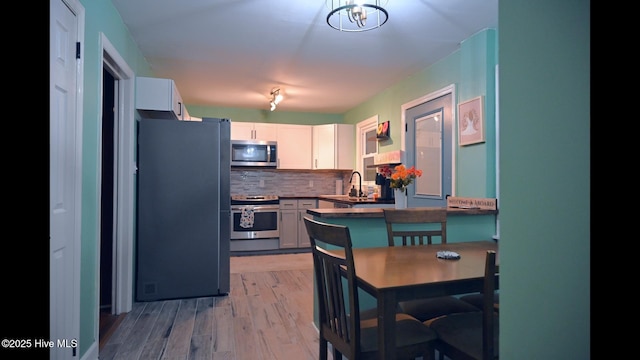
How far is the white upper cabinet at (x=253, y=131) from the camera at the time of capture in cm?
557

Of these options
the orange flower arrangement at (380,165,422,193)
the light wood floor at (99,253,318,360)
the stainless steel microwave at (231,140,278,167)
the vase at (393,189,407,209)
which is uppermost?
the stainless steel microwave at (231,140,278,167)

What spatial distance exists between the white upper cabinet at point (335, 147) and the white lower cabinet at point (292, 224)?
0.81m

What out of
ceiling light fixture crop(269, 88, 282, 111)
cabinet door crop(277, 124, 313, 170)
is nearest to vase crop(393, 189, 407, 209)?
ceiling light fixture crop(269, 88, 282, 111)

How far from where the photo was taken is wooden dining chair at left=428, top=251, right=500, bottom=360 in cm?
132

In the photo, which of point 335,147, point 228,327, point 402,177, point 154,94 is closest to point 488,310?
point 402,177

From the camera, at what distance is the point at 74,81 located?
69.9 inches

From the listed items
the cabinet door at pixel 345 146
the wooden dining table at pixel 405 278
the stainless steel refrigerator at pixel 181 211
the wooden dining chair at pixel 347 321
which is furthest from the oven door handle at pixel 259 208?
the wooden dining chair at pixel 347 321

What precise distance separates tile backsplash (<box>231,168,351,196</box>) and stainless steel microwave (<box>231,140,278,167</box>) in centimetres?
43

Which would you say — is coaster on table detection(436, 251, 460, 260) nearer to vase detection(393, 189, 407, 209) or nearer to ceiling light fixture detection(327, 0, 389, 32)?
vase detection(393, 189, 407, 209)

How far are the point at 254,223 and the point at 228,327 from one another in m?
2.66

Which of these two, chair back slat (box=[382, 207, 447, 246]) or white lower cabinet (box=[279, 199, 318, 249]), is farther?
white lower cabinet (box=[279, 199, 318, 249])

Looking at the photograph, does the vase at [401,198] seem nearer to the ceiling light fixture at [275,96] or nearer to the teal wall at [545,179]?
the teal wall at [545,179]

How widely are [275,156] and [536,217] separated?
5.12 metres
